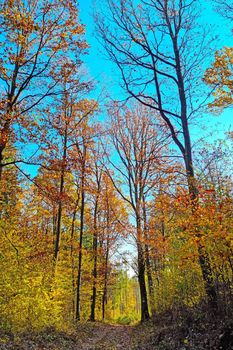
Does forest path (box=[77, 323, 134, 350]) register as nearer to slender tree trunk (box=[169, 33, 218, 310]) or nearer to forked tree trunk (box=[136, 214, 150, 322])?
forked tree trunk (box=[136, 214, 150, 322])

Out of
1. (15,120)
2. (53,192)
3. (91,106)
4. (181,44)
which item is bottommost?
(53,192)

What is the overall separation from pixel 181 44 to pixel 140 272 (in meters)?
12.0

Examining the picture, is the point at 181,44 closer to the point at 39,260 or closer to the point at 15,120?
the point at 15,120

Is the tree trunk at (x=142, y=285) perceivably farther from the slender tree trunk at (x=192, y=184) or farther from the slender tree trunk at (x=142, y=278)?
the slender tree trunk at (x=192, y=184)

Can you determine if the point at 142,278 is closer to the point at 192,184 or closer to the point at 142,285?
the point at 142,285

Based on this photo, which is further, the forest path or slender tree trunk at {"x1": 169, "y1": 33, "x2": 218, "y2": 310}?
the forest path

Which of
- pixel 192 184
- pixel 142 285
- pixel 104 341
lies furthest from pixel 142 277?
pixel 192 184

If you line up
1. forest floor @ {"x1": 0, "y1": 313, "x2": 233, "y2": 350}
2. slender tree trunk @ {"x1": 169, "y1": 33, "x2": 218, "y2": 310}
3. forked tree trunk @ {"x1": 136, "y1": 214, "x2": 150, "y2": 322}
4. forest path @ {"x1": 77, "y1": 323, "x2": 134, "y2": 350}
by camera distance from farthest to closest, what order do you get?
forked tree trunk @ {"x1": 136, "y1": 214, "x2": 150, "y2": 322}, forest path @ {"x1": 77, "y1": 323, "x2": 134, "y2": 350}, slender tree trunk @ {"x1": 169, "y1": 33, "x2": 218, "y2": 310}, forest floor @ {"x1": 0, "y1": 313, "x2": 233, "y2": 350}

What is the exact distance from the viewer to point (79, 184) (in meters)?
19.6

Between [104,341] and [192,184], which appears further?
[104,341]

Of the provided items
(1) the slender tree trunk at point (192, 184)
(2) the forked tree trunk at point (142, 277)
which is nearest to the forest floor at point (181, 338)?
(1) the slender tree trunk at point (192, 184)

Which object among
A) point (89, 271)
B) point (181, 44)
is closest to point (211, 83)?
point (181, 44)

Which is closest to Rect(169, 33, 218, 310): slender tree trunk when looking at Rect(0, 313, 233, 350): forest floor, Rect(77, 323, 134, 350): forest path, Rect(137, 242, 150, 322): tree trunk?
Rect(0, 313, 233, 350): forest floor

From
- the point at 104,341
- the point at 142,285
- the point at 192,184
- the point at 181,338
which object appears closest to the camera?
the point at 181,338
